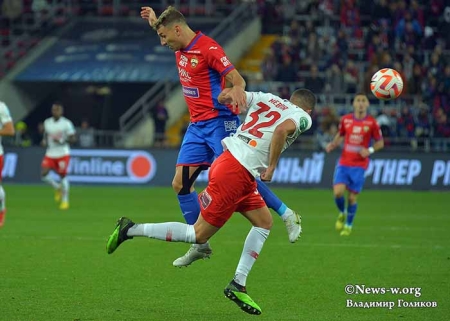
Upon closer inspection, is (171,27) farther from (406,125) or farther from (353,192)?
(406,125)

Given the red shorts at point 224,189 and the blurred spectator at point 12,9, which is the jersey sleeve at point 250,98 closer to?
the red shorts at point 224,189

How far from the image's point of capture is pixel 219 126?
11078 millimetres

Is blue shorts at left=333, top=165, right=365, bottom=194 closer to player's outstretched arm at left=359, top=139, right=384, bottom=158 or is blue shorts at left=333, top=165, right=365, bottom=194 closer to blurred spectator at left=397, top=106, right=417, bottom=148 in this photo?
player's outstretched arm at left=359, top=139, right=384, bottom=158

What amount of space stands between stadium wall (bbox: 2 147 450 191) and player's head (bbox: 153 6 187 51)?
1838 centimetres

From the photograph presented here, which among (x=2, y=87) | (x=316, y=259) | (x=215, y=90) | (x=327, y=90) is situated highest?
(x=215, y=90)

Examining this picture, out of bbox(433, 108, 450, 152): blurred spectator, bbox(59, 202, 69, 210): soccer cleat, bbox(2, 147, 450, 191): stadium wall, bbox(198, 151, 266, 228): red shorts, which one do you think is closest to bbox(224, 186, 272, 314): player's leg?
bbox(198, 151, 266, 228): red shorts

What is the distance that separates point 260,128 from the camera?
9.59m

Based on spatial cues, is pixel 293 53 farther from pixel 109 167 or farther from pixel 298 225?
pixel 298 225

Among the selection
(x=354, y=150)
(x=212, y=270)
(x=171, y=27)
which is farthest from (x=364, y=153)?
(x=171, y=27)

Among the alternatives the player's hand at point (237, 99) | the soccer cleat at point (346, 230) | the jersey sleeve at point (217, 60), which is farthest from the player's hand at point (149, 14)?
the soccer cleat at point (346, 230)

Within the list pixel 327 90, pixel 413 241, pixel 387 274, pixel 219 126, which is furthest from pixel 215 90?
pixel 327 90

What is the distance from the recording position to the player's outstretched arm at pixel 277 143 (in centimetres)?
938

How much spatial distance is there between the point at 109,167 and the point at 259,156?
2095 centimetres

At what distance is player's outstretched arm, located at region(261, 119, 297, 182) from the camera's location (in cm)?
938
